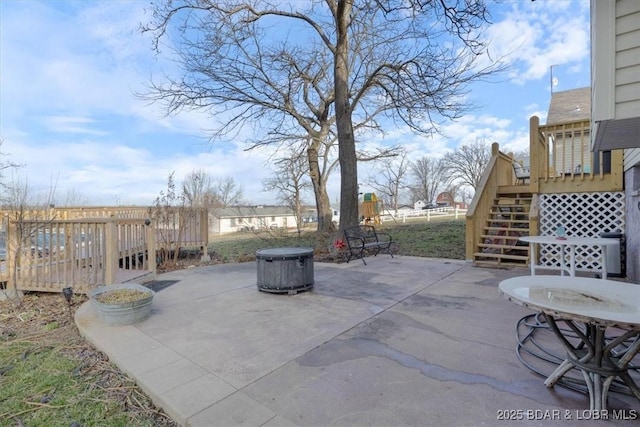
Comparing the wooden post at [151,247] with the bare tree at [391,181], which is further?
the bare tree at [391,181]

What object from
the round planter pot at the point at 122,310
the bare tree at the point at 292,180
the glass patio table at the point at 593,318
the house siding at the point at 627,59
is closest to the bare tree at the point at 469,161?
the bare tree at the point at 292,180

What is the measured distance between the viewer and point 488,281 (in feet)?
16.7

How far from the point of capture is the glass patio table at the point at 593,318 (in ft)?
5.26

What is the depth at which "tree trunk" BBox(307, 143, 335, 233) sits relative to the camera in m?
13.6

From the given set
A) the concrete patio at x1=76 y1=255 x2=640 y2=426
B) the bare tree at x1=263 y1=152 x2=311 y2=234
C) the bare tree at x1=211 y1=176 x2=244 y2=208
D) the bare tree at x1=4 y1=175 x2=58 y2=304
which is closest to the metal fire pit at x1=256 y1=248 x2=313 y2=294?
the concrete patio at x1=76 y1=255 x2=640 y2=426

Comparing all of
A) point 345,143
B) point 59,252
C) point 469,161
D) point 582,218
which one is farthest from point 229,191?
point 582,218

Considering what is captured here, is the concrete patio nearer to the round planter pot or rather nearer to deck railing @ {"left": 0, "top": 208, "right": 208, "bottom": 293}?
the round planter pot

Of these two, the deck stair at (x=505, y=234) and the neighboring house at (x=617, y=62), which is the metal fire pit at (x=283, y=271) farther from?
the deck stair at (x=505, y=234)

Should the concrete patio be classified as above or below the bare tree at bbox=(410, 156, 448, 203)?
below

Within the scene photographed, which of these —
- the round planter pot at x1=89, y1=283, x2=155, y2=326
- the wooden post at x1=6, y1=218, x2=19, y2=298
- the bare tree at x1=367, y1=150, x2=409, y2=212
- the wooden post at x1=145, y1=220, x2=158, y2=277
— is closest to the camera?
the round planter pot at x1=89, y1=283, x2=155, y2=326

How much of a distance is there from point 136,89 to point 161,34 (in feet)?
5.42

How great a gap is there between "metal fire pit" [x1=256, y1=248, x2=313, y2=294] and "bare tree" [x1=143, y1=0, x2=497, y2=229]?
3.66 meters

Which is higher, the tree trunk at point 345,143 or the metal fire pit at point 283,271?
the tree trunk at point 345,143

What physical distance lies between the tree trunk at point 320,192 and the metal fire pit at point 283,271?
859 centimetres
